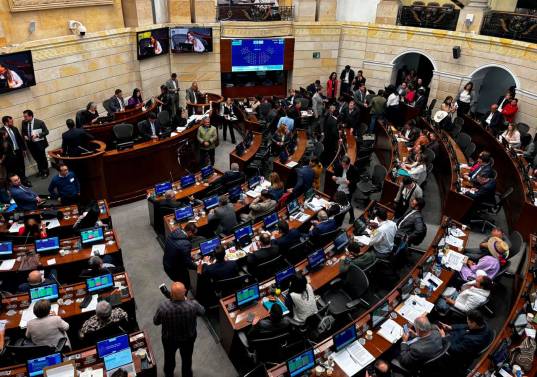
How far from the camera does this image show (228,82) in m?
18.4

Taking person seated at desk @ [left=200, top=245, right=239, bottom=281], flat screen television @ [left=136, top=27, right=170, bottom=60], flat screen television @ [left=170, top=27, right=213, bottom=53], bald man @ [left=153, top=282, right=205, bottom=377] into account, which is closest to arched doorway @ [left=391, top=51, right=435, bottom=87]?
flat screen television @ [left=170, top=27, right=213, bottom=53]

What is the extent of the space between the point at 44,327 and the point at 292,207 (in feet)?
16.1

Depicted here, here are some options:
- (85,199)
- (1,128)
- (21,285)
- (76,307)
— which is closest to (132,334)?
(76,307)

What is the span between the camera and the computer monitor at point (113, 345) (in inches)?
201

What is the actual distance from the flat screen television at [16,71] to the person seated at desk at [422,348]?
10728mm

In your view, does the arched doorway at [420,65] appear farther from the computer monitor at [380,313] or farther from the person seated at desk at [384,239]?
the computer monitor at [380,313]

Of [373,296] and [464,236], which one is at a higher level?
[464,236]

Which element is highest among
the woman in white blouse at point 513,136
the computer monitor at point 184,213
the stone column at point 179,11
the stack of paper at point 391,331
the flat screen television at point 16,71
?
the stone column at point 179,11

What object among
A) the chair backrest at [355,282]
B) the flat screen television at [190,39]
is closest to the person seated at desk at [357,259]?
the chair backrest at [355,282]

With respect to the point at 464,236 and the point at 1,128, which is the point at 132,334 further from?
the point at 1,128

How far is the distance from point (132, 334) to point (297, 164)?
6410 mm

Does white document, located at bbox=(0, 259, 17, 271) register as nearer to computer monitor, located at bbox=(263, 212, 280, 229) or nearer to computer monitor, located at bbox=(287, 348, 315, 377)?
computer monitor, located at bbox=(263, 212, 280, 229)

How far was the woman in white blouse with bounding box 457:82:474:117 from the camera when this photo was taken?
13773 millimetres

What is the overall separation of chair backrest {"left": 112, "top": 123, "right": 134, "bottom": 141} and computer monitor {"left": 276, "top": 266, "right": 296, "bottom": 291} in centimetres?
729
